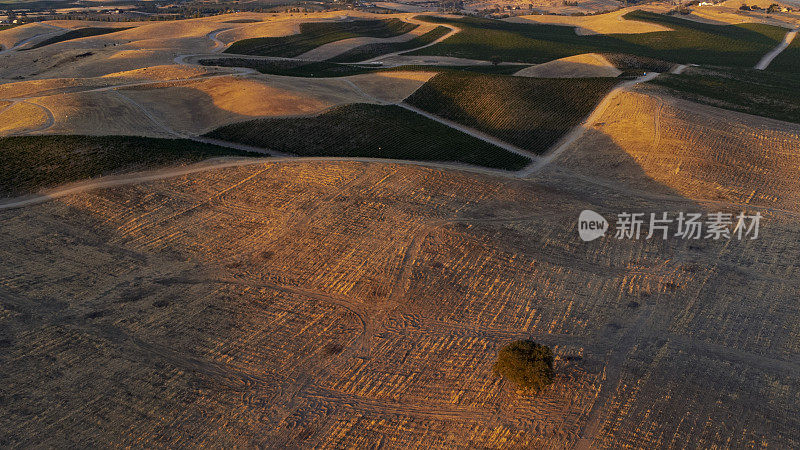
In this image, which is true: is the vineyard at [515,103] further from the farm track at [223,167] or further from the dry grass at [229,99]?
the dry grass at [229,99]

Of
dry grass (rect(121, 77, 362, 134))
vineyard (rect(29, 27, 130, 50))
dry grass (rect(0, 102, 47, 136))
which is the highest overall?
vineyard (rect(29, 27, 130, 50))

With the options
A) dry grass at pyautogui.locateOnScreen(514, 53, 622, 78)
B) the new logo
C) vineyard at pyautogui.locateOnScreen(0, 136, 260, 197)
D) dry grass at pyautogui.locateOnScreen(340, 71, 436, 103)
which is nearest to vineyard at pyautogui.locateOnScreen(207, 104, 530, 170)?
vineyard at pyautogui.locateOnScreen(0, 136, 260, 197)

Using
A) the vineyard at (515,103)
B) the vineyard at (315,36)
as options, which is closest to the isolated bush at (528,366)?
the vineyard at (515,103)

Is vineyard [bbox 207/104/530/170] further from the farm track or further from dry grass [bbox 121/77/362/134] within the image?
the farm track

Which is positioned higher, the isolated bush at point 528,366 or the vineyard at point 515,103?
the vineyard at point 515,103

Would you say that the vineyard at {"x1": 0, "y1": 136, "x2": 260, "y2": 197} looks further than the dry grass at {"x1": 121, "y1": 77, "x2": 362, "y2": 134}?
No

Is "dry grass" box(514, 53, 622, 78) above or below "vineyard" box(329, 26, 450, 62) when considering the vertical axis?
below

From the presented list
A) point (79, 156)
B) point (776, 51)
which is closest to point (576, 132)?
point (79, 156)
